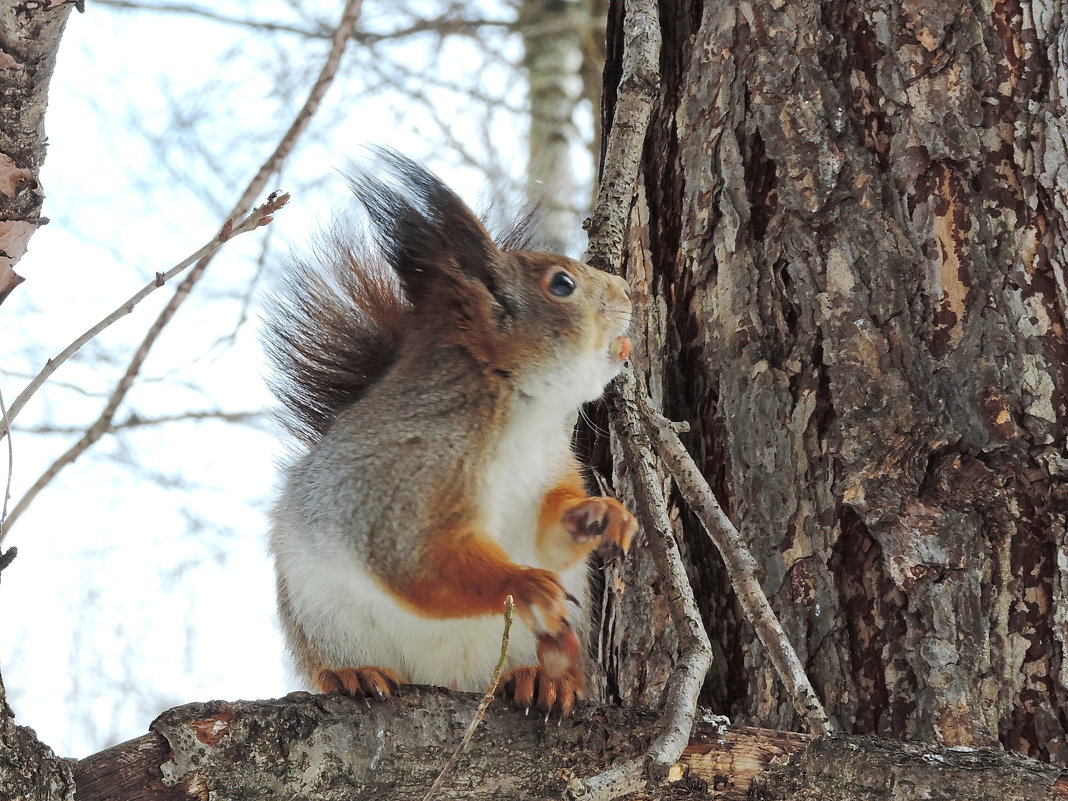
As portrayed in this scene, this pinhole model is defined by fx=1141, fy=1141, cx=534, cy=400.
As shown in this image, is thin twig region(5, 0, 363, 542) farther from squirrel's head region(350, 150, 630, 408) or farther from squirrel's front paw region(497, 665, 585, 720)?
squirrel's front paw region(497, 665, 585, 720)

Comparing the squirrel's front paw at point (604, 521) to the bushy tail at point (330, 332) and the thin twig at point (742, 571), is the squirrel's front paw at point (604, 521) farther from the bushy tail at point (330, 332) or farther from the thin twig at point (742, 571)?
the bushy tail at point (330, 332)

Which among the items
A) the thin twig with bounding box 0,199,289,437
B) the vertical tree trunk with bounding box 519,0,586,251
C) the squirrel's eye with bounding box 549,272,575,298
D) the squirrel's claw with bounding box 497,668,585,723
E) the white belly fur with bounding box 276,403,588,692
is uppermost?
the vertical tree trunk with bounding box 519,0,586,251

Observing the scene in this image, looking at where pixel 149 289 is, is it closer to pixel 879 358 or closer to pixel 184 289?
pixel 184 289

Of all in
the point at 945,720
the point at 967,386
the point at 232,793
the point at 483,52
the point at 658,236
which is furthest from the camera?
the point at 483,52

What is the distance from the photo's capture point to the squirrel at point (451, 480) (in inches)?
60.6

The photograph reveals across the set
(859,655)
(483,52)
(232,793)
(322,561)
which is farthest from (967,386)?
(483,52)

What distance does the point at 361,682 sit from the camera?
1494mm

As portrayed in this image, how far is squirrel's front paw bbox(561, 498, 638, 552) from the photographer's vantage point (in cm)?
170

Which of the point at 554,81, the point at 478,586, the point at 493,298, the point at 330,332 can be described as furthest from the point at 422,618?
the point at 554,81

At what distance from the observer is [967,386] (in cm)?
167

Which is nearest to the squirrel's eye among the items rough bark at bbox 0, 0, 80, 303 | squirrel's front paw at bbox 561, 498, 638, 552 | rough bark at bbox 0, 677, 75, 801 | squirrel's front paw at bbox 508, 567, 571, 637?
squirrel's front paw at bbox 561, 498, 638, 552

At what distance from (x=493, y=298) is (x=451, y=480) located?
0.31m

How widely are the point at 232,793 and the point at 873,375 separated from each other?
42.2 inches

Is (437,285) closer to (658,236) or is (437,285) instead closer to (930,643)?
(658,236)
